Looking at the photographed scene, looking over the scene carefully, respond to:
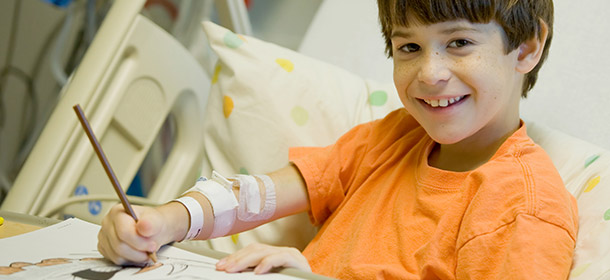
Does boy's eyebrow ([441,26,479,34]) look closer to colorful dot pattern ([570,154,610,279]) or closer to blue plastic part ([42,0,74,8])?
colorful dot pattern ([570,154,610,279])

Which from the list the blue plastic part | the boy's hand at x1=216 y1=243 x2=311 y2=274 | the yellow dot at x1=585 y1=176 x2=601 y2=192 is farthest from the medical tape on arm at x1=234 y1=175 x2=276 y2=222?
the blue plastic part

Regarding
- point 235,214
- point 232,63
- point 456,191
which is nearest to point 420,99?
point 456,191

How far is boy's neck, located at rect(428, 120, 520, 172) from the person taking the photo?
0.91 metres

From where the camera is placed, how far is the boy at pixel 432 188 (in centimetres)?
73

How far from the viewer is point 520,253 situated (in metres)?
0.71

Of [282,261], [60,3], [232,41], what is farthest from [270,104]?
[60,3]

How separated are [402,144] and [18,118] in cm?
118

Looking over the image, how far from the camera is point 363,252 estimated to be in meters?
0.91

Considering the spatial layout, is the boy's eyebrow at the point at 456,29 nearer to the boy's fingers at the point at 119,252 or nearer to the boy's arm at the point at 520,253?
the boy's arm at the point at 520,253

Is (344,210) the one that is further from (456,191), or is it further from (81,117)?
(81,117)

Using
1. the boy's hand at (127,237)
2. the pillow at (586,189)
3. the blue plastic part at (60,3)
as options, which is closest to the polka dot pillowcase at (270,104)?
the pillow at (586,189)

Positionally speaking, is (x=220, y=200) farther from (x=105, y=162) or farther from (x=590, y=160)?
(x=590, y=160)

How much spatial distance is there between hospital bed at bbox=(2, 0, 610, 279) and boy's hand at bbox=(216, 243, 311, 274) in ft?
1.24

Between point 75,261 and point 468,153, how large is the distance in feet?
1.79
